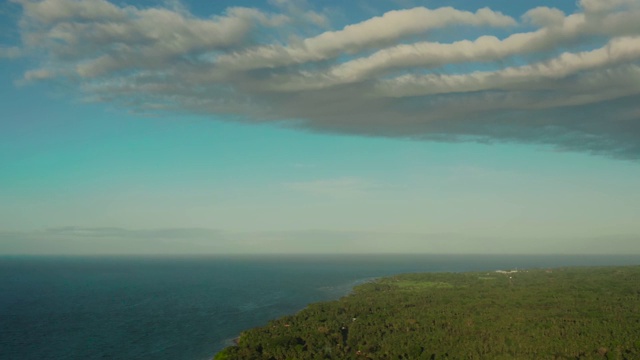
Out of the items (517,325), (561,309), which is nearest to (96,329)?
(517,325)

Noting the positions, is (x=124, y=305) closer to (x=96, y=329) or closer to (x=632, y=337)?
(x=96, y=329)

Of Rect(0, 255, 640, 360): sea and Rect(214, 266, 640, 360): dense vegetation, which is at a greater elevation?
Rect(214, 266, 640, 360): dense vegetation

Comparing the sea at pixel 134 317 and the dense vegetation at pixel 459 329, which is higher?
the dense vegetation at pixel 459 329

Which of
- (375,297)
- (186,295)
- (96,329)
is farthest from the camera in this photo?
(186,295)

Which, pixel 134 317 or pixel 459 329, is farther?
pixel 134 317

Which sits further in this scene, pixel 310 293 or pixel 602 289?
pixel 310 293

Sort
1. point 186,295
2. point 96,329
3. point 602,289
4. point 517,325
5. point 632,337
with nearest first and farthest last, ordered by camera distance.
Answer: point 632,337
point 517,325
point 96,329
point 602,289
point 186,295

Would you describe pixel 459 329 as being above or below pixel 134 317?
above

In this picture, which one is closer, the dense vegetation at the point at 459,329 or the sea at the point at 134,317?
the dense vegetation at the point at 459,329
